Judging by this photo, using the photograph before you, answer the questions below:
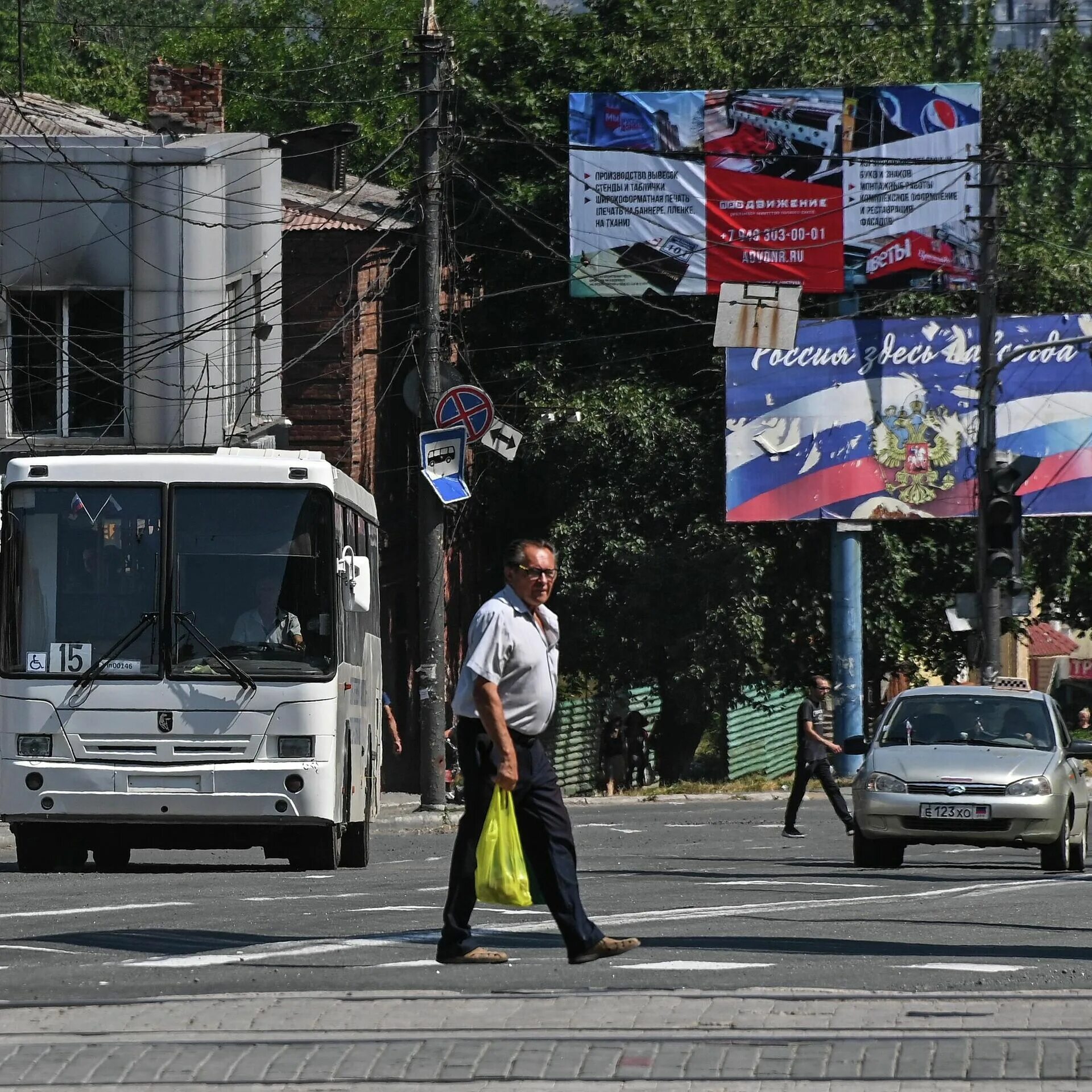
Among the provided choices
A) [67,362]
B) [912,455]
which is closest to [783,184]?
[912,455]

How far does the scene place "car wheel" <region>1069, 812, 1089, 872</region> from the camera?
1828 cm

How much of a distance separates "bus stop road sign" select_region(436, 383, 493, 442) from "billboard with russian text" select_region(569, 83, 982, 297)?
30.3ft

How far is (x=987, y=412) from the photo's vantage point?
27.9m

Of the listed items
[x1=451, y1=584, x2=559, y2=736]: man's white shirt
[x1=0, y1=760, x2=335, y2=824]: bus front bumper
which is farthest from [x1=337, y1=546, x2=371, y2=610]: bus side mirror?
[x1=451, y1=584, x2=559, y2=736]: man's white shirt

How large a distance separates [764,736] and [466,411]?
19604 millimetres

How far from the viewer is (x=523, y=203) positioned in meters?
39.0

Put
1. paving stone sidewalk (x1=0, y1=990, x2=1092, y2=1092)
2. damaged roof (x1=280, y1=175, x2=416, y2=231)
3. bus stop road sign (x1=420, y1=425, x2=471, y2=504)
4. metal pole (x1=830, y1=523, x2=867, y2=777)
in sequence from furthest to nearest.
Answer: damaged roof (x1=280, y1=175, x2=416, y2=231) → metal pole (x1=830, y1=523, x2=867, y2=777) → bus stop road sign (x1=420, y1=425, x2=471, y2=504) → paving stone sidewalk (x1=0, y1=990, x2=1092, y2=1092)

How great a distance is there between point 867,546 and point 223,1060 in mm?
31532

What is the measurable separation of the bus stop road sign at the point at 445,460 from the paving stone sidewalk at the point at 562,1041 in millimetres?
18522

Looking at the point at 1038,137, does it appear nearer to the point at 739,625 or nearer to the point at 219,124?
the point at 739,625

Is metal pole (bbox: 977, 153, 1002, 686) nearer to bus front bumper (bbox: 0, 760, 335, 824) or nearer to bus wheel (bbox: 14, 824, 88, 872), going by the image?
bus front bumper (bbox: 0, 760, 335, 824)

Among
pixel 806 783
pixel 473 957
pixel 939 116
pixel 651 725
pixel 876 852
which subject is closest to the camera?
pixel 473 957

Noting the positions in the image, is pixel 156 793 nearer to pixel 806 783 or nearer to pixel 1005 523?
pixel 806 783

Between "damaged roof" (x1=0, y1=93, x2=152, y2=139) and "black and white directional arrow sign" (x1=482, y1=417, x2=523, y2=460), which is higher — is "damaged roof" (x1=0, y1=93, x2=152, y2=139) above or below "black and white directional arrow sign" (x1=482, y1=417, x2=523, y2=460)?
above
